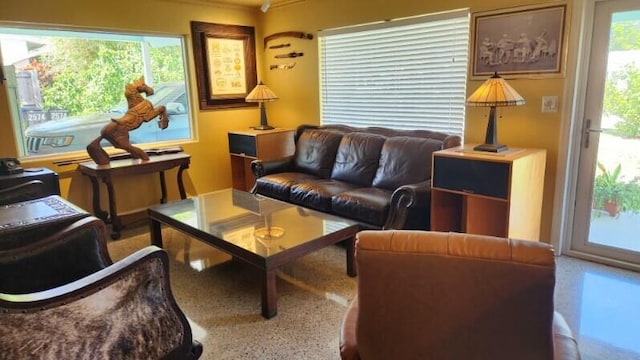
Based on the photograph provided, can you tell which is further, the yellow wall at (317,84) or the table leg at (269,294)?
the yellow wall at (317,84)

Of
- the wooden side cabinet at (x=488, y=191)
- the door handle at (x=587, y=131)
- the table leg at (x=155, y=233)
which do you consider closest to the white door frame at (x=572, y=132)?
the door handle at (x=587, y=131)

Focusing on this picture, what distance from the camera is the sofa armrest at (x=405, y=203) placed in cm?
302

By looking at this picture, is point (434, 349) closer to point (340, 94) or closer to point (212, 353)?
point (212, 353)

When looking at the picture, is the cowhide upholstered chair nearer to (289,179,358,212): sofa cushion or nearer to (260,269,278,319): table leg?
(260,269,278,319): table leg

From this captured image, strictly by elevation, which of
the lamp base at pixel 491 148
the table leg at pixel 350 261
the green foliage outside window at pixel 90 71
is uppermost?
the green foliage outside window at pixel 90 71

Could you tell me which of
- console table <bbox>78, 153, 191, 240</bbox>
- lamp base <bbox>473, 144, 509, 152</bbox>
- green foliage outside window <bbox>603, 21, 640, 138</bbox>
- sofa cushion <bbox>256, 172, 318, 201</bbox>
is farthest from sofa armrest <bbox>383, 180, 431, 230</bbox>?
console table <bbox>78, 153, 191, 240</bbox>

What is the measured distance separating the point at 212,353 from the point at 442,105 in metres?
2.82

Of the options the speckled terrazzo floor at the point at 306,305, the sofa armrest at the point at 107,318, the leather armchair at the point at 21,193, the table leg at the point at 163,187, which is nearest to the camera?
the sofa armrest at the point at 107,318

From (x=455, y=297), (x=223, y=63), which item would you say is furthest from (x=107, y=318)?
(x=223, y=63)

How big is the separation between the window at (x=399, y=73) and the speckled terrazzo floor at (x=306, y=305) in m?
1.55

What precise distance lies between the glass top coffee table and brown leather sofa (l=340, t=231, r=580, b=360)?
1.21 m

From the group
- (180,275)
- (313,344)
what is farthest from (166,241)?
(313,344)

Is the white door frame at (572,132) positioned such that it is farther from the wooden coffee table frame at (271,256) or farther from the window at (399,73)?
the wooden coffee table frame at (271,256)

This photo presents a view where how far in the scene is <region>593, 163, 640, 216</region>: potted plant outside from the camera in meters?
2.98
